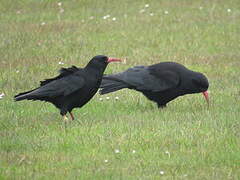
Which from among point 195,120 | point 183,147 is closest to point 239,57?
point 195,120

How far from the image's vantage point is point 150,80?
417 inches

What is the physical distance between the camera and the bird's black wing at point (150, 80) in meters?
10.4

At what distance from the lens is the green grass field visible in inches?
295

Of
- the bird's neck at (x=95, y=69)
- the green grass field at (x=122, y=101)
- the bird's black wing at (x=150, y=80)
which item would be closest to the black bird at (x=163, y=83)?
the bird's black wing at (x=150, y=80)

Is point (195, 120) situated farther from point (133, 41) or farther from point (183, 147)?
point (133, 41)

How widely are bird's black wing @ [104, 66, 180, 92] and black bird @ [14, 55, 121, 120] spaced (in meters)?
1.07

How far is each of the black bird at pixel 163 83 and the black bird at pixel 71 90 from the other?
928 mm

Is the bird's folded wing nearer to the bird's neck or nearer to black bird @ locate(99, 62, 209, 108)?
the bird's neck

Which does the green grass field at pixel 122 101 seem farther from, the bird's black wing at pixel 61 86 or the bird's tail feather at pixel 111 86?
the bird's black wing at pixel 61 86

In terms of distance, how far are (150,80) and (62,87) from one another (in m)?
1.64

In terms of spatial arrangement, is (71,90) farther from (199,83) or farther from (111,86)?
(199,83)

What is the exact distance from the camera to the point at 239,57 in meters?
14.0

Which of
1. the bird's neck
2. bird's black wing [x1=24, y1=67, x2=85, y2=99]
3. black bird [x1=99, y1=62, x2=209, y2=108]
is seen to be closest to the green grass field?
black bird [x1=99, y1=62, x2=209, y2=108]

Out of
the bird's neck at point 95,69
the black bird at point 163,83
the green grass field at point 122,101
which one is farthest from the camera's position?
the black bird at point 163,83
